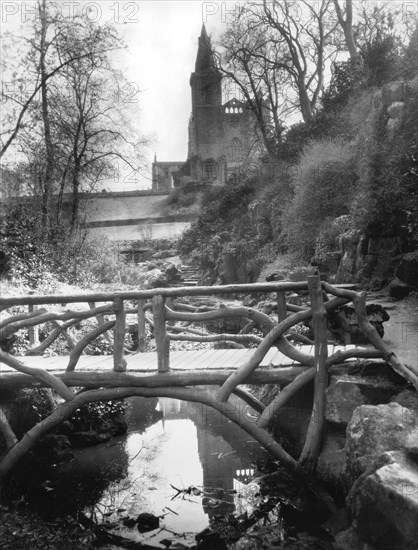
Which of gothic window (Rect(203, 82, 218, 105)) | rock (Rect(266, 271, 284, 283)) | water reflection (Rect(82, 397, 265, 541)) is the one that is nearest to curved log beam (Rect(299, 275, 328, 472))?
water reflection (Rect(82, 397, 265, 541))

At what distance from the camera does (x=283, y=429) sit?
6645 millimetres

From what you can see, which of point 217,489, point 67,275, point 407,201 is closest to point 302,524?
point 217,489

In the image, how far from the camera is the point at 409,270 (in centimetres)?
1006

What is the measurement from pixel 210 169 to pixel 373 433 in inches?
1904

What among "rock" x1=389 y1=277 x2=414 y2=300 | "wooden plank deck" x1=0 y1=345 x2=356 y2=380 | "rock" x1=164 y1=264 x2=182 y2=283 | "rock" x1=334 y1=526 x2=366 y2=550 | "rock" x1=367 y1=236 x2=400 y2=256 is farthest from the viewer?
"rock" x1=164 y1=264 x2=182 y2=283

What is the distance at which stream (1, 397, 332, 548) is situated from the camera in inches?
206

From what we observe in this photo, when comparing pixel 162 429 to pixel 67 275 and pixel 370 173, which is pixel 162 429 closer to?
pixel 370 173

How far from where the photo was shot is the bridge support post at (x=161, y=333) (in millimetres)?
5523

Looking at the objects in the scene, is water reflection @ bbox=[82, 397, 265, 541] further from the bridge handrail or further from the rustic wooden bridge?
the bridge handrail

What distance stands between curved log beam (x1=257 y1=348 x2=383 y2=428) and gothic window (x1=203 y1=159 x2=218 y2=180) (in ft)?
152

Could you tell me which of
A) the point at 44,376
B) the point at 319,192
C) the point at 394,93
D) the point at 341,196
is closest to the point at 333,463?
the point at 44,376

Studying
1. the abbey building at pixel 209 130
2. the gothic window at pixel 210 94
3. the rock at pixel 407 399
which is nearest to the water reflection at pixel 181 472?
the rock at pixel 407 399

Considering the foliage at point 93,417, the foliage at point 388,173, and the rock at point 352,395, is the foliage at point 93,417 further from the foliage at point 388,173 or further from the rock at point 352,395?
the foliage at point 388,173

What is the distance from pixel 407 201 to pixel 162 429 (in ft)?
22.1
